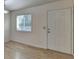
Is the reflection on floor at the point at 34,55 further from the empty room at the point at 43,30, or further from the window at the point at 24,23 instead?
the window at the point at 24,23

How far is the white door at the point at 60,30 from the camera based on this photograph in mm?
4328

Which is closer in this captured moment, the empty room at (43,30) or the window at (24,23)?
the empty room at (43,30)

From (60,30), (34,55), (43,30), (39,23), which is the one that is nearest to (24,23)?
(39,23)

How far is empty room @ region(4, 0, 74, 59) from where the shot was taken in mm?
4293

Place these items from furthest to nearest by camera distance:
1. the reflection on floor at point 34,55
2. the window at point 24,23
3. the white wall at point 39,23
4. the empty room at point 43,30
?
the window at point 24,23 → the white wall at point 39,23 → the empty room at point 43,30 → the reflection on floor at point 34,55

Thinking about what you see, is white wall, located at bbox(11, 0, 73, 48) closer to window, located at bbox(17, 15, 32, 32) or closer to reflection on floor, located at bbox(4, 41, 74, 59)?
window, located at bbox(17, 15, 32, 32)

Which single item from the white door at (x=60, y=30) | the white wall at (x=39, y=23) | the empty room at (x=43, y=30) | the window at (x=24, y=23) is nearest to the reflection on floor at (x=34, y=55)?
the empty room at (x=43, y=30)

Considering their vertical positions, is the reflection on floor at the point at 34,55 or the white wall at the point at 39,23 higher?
the white wall at the point at 39,23

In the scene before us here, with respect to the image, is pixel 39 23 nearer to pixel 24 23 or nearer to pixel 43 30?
pixel 43 30

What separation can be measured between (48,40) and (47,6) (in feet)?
5.02

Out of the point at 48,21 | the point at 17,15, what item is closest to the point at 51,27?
the point at 48,21
